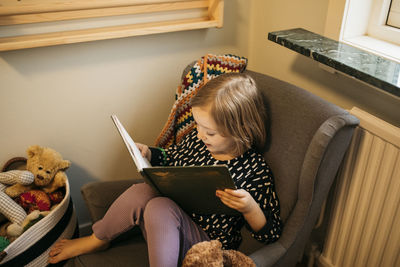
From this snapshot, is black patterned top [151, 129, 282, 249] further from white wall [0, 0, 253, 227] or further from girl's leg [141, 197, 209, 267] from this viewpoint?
white wall [0, 0, 253, 227]

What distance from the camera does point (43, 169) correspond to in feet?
4.52

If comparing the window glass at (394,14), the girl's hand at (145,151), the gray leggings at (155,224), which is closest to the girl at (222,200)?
the gray leggings at (155,224)

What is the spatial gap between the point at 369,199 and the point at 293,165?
0.27 meters

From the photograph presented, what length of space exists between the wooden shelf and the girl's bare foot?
66 centimetres

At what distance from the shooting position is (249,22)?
5.33ft

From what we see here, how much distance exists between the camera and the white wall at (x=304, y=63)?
1.13 meters

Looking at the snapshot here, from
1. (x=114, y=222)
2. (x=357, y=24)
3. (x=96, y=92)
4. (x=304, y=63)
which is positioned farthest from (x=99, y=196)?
(x=357, y=24)

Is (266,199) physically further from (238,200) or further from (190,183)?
(190,183)

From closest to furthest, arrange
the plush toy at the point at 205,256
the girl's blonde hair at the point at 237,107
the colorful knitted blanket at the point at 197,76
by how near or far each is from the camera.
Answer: the plush toy at the point at 205,256
the girl's blonde hair at the point at 237,107
the colorful knitted blanket at the point at 197,76

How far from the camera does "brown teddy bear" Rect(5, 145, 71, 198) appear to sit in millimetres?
1371

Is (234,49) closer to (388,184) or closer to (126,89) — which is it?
(126,89)

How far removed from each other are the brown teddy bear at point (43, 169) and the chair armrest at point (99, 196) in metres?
0.16

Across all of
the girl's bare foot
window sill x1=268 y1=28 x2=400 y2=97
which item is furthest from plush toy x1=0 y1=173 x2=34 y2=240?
window sill x1=268 y1=28 x2=400 y2=97

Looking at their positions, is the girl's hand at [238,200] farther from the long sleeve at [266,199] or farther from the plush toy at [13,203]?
the plush toy at [13,203]
